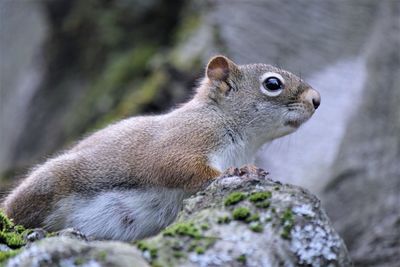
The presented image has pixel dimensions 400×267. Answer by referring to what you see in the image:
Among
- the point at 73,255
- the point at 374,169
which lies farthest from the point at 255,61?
the point at 73,255

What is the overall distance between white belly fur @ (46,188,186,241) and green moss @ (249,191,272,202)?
1.37 m

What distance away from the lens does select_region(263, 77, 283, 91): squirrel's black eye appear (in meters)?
6.36

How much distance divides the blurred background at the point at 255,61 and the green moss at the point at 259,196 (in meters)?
3.52

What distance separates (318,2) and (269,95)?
5.32m

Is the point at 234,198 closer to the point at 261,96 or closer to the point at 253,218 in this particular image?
the point at 253,218

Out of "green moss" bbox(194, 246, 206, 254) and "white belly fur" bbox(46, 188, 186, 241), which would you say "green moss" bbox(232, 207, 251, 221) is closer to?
"green moss" bbox(194, 246, 206, 254)

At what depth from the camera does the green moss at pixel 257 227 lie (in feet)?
13.2

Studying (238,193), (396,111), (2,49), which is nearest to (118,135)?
(238,193)

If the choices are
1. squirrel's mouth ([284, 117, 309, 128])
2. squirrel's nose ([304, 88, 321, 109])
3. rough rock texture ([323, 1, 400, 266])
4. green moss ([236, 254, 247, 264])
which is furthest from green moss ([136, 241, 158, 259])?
rough rock texture ([323, 1, 400, 266])

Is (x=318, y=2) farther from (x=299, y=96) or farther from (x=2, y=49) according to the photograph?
(x=2, y=49)

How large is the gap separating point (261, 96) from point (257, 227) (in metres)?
2.47

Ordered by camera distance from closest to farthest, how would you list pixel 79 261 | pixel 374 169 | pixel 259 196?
1. pixel 79 261
2. pixel 259 196
3. pixel 374 169

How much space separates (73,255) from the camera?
3568mm

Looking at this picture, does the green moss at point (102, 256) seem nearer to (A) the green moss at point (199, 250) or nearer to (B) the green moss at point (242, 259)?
(A) the green moss at point (199, 250)
